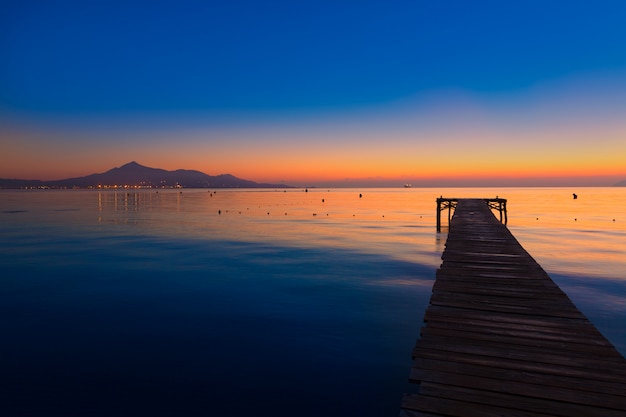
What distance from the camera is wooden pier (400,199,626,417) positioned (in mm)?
4879

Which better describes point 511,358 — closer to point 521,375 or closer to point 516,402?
point 521,375

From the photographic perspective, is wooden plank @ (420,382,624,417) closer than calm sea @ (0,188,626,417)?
Yes

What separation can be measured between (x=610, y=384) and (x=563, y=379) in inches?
21.9

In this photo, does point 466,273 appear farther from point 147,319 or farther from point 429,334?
point 147,319

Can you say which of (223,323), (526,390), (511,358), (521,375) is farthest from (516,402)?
(223,323)

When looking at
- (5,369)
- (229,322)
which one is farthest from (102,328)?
(229,322)

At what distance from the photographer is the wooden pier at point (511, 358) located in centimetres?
488

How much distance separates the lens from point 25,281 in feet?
66.3

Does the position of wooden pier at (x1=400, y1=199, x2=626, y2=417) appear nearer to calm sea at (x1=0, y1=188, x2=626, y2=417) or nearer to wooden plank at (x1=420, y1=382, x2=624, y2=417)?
wooden plank at (x1=420, y1=382, x2=624, y2=417)

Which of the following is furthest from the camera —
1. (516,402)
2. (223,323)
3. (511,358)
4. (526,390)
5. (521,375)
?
(223,323)

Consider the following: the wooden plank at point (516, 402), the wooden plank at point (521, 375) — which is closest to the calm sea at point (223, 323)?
the wooden plank at point (521, 375)

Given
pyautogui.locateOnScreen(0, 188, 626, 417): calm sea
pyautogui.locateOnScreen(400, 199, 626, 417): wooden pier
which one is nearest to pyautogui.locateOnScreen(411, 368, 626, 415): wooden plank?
pyautogui.locateOnScreen(400, 199, 626, 417): wooden pier

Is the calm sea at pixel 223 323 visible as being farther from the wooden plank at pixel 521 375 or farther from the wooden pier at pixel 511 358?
the wooden plank at pixel 521 375

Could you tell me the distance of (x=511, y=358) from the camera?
19.9 feet
